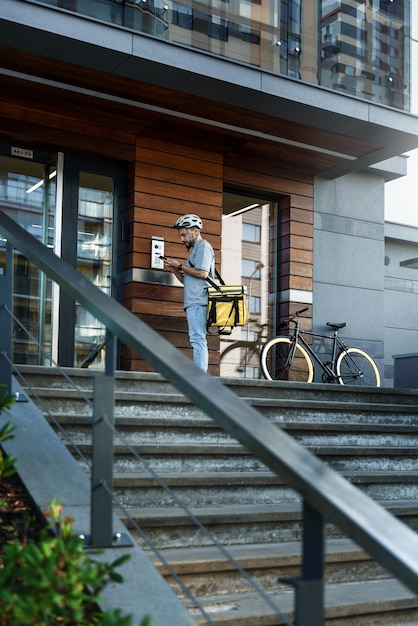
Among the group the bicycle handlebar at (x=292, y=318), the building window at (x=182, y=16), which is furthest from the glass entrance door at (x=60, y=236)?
the bicycle handlebar at (x=292, y=318)

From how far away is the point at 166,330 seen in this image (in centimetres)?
868

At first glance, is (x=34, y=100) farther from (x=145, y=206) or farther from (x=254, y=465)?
(x=254, y=465)

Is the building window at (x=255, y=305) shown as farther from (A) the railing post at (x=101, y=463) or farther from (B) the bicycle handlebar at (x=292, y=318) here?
(A) the railing post at (x=101, y=463)

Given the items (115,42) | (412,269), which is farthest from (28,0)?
(412,269)

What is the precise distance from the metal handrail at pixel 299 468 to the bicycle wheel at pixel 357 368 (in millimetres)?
7193

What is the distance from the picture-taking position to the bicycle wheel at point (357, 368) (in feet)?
31.3

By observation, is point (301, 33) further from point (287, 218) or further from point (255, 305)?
point (255, 305)

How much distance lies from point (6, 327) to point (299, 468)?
7.23 feet

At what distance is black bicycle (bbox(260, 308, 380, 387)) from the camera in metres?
9.16

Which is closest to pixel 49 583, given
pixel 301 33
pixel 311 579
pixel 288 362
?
pixel 311 579

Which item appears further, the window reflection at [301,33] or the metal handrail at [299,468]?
the window reflection at [301,33]

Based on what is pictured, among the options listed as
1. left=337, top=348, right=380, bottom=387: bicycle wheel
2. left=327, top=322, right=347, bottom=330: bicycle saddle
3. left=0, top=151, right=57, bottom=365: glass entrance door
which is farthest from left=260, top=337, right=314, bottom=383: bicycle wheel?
left=0, top=151, right=57, bottom=365: glass entrance door

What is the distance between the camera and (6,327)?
363 cm

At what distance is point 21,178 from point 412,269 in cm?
616
